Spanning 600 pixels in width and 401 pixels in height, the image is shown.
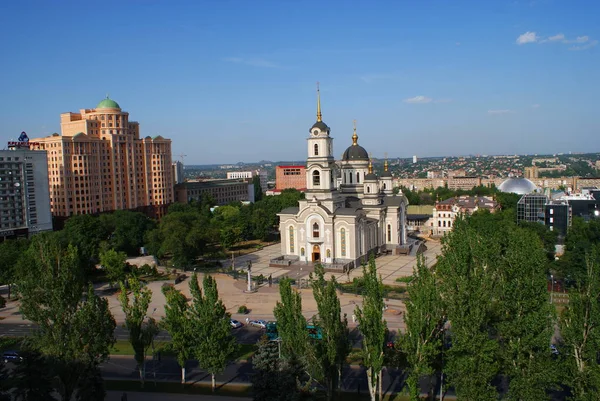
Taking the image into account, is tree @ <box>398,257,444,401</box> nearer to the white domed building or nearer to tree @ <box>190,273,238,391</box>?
tree @ <box>190,273,238,391</box>

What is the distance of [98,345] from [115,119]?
2515 inches

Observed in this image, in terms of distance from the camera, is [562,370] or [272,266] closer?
[562,370]

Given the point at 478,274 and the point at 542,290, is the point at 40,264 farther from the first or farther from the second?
the point at 542,290

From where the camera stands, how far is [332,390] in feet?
75.3

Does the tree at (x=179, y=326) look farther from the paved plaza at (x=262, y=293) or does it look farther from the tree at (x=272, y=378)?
the paved plaza at (x=262, y=293)

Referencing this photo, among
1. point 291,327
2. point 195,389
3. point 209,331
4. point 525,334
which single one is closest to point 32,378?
point 209,331

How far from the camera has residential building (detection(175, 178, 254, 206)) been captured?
330 ft

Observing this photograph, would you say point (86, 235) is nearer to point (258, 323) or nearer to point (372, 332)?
point (258, 323)

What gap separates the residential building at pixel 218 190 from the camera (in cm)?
10062

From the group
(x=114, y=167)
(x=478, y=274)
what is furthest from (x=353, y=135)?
(x=478, y=274)

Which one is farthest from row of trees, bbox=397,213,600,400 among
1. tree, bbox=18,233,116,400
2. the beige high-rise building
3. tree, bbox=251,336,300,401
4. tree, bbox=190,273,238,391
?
the beige high-rise building

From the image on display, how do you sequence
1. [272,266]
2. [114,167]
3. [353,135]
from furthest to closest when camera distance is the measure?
[114,167] < [353,135] < [272,266]

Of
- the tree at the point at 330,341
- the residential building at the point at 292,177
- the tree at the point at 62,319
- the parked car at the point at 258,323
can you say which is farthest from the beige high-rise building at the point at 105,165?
the residential building at the point at 292,177

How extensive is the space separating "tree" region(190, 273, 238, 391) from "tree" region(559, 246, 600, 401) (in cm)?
1438
